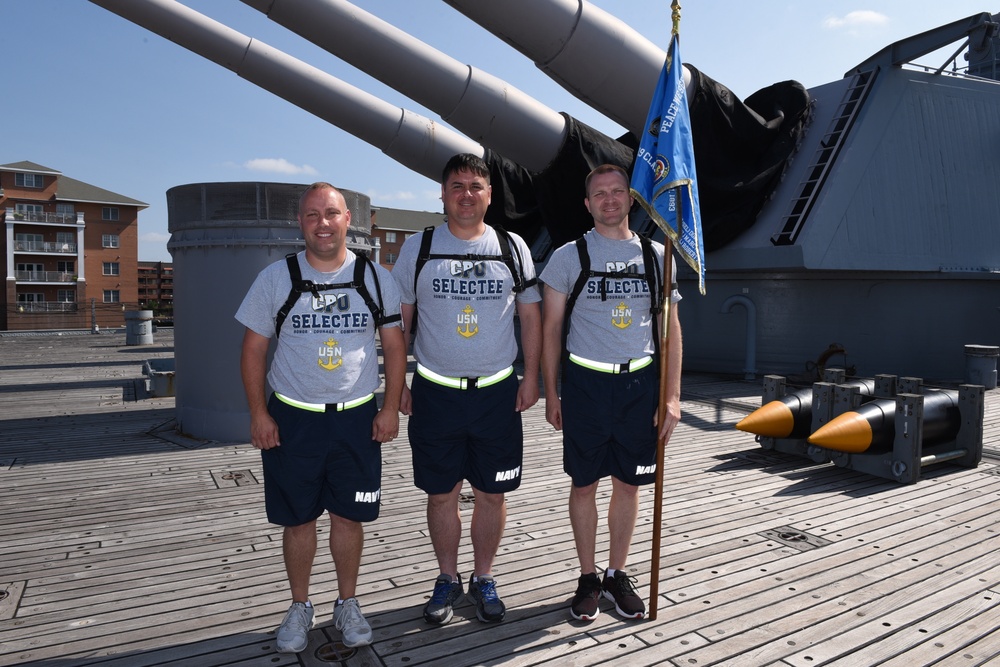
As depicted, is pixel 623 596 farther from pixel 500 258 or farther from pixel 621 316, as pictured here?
pixel 500 258

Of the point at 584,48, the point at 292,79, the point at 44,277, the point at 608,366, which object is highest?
the point at 292,79

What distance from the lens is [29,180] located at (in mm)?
39875

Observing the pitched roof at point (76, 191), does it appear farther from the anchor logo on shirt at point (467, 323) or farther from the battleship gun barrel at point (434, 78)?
the anchor logo on shirt at point (467, 323)

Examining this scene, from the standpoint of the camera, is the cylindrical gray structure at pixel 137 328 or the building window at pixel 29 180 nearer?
the cylindrical gray structure at pixel 137 328

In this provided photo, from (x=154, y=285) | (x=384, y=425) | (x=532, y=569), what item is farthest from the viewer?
(x=154, y=285)

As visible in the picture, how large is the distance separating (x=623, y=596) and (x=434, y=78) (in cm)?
666

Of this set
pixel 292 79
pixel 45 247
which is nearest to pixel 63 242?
pixel 45 247

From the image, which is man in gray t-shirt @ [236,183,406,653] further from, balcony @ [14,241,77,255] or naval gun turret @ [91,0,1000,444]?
balcony @ [14,241,77,255]

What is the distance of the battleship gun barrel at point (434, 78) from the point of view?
23.5 ft

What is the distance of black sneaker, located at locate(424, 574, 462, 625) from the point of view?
2742mm

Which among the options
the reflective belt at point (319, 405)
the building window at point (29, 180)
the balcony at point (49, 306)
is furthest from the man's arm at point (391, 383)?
the building window at point (29, 180)

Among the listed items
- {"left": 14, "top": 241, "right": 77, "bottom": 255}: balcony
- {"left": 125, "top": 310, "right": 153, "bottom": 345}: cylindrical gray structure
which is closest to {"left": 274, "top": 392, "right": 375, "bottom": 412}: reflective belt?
{"left": 125, "top": 310, "right": 153, "bottom": 345}: cylindrical gray structure

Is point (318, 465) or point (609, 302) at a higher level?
point (609, 302)

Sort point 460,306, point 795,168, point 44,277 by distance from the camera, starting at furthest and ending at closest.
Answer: point 44,277 → point 795,168 → point 460,306
